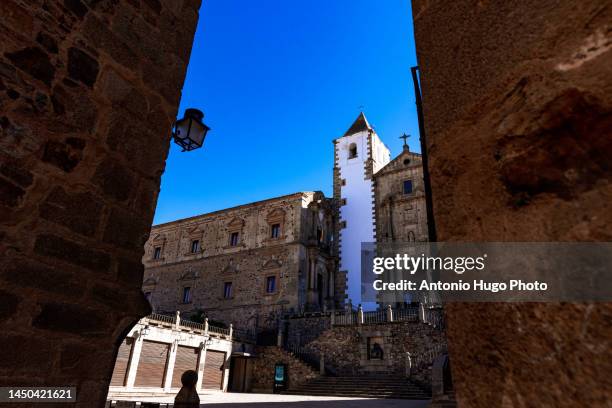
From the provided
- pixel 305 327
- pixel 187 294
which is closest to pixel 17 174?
pixel 305 327

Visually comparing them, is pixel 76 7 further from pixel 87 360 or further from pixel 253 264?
pixel 253 264

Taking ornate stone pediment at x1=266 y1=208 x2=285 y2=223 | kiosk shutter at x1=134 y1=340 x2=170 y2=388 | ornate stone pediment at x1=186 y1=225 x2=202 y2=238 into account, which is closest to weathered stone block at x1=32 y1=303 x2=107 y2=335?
kiosk shutter at x1=134 y1=340 x2=170 y2=388

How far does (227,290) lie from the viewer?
26.8 m

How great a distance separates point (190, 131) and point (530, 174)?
494 cm

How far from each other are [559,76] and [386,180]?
27.1 m

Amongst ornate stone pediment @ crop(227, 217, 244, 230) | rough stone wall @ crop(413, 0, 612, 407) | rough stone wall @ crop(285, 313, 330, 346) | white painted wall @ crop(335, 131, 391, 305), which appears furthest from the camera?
ornate stone pediment @ crop(227, 217, 244, 230)

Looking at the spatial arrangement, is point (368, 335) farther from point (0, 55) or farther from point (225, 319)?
point (0, 55)

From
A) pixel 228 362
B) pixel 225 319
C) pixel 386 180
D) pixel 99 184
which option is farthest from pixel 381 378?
pixel 99 184

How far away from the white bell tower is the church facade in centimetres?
7

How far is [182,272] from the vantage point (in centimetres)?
2942

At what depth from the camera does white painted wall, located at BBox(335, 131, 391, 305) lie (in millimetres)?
26450

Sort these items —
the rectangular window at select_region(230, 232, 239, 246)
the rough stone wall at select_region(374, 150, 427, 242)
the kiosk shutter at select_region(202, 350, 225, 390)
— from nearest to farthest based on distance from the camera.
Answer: the kiosk shutter at select_region(202, 350, 225, 390)
the rough stone wall at select_region(374, 150, 427, 242)
the rectangular window at select_region(230, 232, 239, 246)

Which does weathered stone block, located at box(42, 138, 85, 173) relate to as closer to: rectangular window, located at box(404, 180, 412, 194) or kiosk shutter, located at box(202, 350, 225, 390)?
kiosk shutter, located at box(202, 350, 225, 390)

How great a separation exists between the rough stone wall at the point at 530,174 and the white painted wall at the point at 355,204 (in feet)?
81.6
